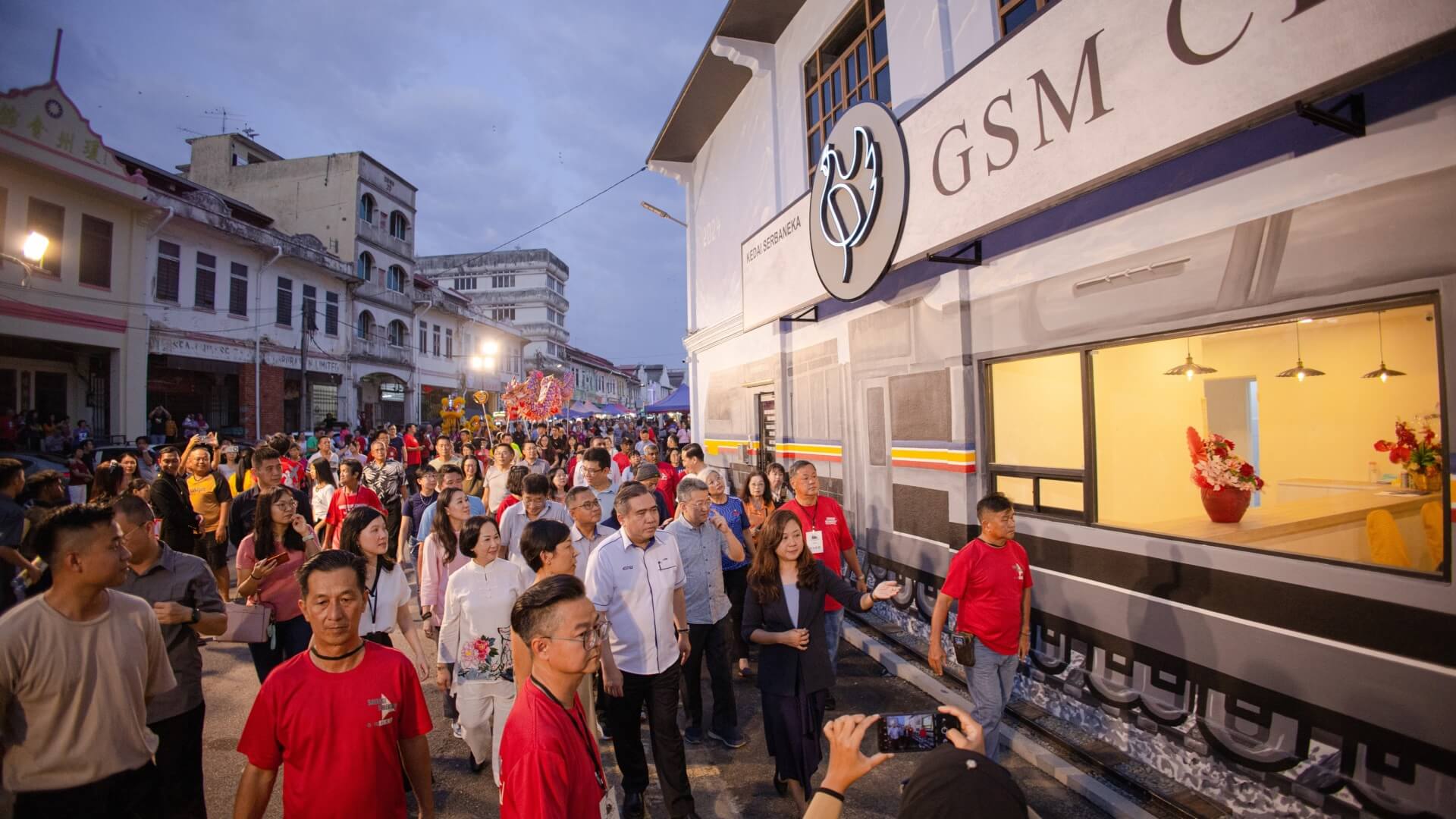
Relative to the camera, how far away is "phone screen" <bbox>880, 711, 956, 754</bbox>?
2.03 m

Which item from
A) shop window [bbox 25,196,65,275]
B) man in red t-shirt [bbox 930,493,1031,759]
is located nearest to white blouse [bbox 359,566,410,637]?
man in red t-shirt [bbox 930,493,1031,759]

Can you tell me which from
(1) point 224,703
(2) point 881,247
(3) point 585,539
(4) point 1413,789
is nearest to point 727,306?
(2) point 881,247

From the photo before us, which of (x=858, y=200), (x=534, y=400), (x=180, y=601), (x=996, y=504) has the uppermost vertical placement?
(x=858, y=200)

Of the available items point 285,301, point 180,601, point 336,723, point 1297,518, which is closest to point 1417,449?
point 1297,518

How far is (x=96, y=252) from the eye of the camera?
1602 cm

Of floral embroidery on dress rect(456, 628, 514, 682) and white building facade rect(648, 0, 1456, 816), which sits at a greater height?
white building facade rect(648, 0, 1456, 816)

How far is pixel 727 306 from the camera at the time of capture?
39.4ft

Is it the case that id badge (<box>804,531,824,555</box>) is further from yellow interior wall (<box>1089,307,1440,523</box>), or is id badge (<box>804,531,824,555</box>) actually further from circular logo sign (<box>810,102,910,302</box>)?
circular logo sign (<box>810,102,910,302</box>)

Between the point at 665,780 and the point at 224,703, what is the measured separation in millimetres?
4197

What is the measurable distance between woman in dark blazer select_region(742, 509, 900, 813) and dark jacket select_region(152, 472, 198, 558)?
5.99 m

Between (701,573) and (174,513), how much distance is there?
18.3 feet

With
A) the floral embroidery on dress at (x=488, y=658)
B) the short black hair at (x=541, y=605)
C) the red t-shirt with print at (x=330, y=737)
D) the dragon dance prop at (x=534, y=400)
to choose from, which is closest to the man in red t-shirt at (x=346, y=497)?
the floral embroidery on dress at (x=488, y=658)

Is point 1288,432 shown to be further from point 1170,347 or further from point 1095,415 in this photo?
point 1095,415

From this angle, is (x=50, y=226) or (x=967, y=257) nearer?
(x=967, y=257)
